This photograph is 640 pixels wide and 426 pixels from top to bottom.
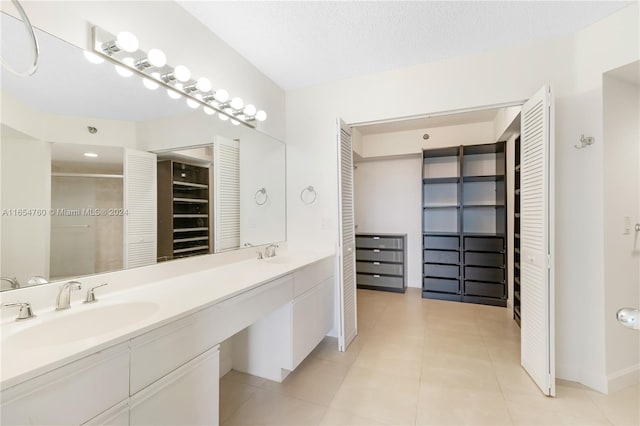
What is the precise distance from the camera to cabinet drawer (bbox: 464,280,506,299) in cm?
356

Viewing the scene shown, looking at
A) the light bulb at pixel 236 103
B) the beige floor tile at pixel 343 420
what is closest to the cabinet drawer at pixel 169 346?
the beige floor tile at pixel 343 420

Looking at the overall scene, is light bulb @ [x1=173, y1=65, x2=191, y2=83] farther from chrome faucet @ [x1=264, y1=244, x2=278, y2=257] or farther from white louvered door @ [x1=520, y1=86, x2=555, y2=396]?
white louvered door @ [x1=520, y1=86, x2=555, y2=396]

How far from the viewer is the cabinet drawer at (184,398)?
992mm

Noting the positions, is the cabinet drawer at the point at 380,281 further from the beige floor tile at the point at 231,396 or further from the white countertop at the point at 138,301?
the beige floor tile at the point at 231,396

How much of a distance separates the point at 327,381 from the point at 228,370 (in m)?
0.78

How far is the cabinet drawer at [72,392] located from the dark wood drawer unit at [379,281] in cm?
376

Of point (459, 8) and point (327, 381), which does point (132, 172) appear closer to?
point (327, 381)

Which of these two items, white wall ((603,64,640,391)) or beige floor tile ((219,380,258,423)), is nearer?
beige floor tile ((219,380,258,423))

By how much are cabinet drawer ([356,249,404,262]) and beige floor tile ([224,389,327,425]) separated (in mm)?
2742

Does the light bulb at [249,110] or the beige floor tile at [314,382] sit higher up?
the light bulb at [249,110]

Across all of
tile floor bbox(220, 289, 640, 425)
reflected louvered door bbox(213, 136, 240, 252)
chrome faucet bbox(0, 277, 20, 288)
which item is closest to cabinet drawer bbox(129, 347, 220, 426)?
tile floor bbox(220, 289, 640, 425)

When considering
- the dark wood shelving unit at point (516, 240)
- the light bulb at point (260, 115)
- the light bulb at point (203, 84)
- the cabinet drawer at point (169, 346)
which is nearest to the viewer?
the cabinet drawer at point (169, 346)

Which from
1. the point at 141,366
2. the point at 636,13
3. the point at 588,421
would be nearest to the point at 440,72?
the point at 636,13

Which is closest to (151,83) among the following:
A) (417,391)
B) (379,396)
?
(379,396)
